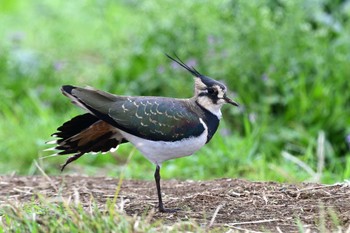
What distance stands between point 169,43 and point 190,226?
487 centimetres

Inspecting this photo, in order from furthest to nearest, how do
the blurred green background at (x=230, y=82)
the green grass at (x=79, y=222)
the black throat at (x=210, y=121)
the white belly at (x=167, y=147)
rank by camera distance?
the blurred green background at (x=230, y=82)
the black throat at (x=210, y=121)
the white belly at (x=167, y=147)
the green grass at (x=79, y=222)

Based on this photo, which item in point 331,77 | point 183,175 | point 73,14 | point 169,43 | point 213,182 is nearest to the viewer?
point 213,182

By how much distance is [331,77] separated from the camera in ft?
27.2

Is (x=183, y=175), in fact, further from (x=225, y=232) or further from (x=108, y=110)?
(x=225, y=232)

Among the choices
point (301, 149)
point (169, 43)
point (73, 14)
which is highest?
point (73, 14)

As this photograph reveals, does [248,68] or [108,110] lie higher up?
[248,68]

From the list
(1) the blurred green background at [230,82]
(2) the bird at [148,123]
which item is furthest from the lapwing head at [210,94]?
(1) the blurred green background at [230,82]

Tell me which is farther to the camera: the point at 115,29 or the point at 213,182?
the point at 115,29

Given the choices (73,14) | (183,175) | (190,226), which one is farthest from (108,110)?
(73,14)

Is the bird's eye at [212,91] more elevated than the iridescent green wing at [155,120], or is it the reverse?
the bird's eye at [212,91]

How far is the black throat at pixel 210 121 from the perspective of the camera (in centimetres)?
510

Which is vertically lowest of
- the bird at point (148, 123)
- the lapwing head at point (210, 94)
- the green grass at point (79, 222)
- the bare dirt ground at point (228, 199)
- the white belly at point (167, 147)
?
the green grass at point (79, 222)

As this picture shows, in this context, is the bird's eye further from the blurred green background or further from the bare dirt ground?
the blurred green background

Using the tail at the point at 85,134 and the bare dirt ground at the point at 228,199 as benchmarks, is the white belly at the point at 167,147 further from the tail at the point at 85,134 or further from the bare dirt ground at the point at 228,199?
the bare dirt ground at the point at 228,199
